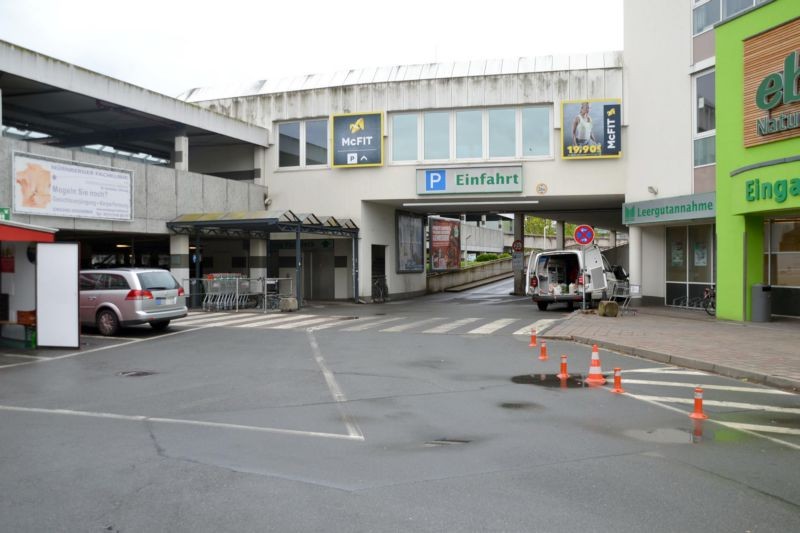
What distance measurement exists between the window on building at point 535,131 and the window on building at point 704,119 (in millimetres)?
5784

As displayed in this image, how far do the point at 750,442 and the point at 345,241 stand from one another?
79.2 ft

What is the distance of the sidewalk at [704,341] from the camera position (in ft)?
34.1

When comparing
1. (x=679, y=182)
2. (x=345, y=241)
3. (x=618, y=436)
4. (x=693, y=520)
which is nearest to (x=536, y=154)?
(x=679, y=182)

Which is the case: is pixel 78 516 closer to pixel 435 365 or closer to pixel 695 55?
pixel 435 365

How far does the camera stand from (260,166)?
29781 mm

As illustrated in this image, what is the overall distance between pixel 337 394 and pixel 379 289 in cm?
2036

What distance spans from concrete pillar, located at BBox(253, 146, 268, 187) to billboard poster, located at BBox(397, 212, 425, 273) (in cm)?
665

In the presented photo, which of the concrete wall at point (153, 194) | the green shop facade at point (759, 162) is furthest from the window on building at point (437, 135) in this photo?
the green shop facade at point (759, 162)

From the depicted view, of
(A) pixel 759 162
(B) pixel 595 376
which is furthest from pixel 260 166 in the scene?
(B) pixel 595 376

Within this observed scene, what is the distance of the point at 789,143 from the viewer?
52.3ft

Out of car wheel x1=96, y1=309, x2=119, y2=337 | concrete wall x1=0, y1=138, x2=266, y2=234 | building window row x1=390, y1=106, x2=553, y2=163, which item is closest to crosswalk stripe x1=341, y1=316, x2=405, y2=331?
car wheel x1=96, y1=309, x2=119, y2=337

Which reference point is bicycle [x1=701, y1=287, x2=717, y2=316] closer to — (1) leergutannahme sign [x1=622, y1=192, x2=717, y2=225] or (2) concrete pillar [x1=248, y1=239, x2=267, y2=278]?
(1) leergutannahme sign [x1=622, y1=192, x2=717, y2=225]

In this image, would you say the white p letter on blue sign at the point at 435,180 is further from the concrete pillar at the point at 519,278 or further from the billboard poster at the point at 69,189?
the billboard poster at the point at 69,189

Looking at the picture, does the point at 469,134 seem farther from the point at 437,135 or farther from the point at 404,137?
the point at 404,137
